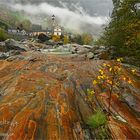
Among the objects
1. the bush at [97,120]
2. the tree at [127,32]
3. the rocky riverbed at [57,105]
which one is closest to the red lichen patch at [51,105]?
the rocky riverbed at [57,105]

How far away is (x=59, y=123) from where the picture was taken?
17.1 metres

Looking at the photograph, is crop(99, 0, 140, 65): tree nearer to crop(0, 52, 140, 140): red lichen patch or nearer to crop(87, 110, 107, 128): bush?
crop(0, 52, 140, 140): red lichen patch

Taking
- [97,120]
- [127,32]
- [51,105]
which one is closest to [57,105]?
[51,105]

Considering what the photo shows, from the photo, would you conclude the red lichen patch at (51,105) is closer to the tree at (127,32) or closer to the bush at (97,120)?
the bush at (97,120)

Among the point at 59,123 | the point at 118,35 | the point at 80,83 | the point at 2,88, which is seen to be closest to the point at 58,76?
the point at 80,83

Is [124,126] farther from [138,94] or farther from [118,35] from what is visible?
[118,35]

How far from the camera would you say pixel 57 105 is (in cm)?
1888

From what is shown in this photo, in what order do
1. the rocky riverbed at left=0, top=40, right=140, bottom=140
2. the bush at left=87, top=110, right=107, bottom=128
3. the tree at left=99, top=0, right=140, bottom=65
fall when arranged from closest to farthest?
the rocky riverbed at left=0, top=40, right=140, bottom=140
the bush at left=87, top=110, right=107, bottom=128
the tree at left=99, top=0, right=140, bottom=65

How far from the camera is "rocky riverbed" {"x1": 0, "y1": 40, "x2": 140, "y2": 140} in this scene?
53.5 feet

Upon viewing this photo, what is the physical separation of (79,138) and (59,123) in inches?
61.3

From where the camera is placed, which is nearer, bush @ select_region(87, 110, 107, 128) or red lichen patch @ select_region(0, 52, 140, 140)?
red lichen patch @ select_region(0, 52, 140, 140)

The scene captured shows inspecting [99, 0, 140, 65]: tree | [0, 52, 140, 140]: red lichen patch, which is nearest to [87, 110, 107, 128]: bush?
[0, 52, 140, 140]: red lichen patch

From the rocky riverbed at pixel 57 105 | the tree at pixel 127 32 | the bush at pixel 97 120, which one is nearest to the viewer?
the rocky riverbed at pixel 57 105

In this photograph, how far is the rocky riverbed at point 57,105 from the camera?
16.3 m
